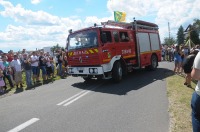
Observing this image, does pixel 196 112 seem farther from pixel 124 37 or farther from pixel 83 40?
pixel 124 37

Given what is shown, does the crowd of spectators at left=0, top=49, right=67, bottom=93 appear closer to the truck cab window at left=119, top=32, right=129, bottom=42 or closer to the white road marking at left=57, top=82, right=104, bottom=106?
the white road marking at left=57, top=82, right=104, bottom=106

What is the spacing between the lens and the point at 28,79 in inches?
511

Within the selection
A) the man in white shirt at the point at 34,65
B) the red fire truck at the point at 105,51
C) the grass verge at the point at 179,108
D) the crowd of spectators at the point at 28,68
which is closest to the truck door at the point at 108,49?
the red fire truck at the point at 105,51

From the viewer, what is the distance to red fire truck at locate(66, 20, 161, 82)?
11.1 m

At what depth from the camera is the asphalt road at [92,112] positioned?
5770 millimetres

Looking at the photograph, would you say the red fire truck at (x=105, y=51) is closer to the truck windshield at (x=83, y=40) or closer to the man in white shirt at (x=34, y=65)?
the truck windshield at (x=83, y=40)

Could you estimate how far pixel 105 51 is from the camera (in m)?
11.3

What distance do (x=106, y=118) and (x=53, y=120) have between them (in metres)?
1.38

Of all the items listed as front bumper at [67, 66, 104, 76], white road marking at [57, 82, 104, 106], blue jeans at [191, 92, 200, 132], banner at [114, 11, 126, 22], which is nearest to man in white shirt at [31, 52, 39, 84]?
front bumper at [67, 66, 104, 76]

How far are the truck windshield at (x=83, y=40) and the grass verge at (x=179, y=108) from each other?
3.98 m

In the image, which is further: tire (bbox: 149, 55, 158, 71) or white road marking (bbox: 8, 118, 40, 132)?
tire (bbox: 149, 55, 158, 71)

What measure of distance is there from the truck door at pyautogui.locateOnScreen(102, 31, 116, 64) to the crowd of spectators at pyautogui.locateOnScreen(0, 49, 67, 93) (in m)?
4.44

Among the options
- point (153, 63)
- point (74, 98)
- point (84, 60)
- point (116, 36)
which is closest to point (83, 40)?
point (84, 60)

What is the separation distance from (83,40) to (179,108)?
597cm
